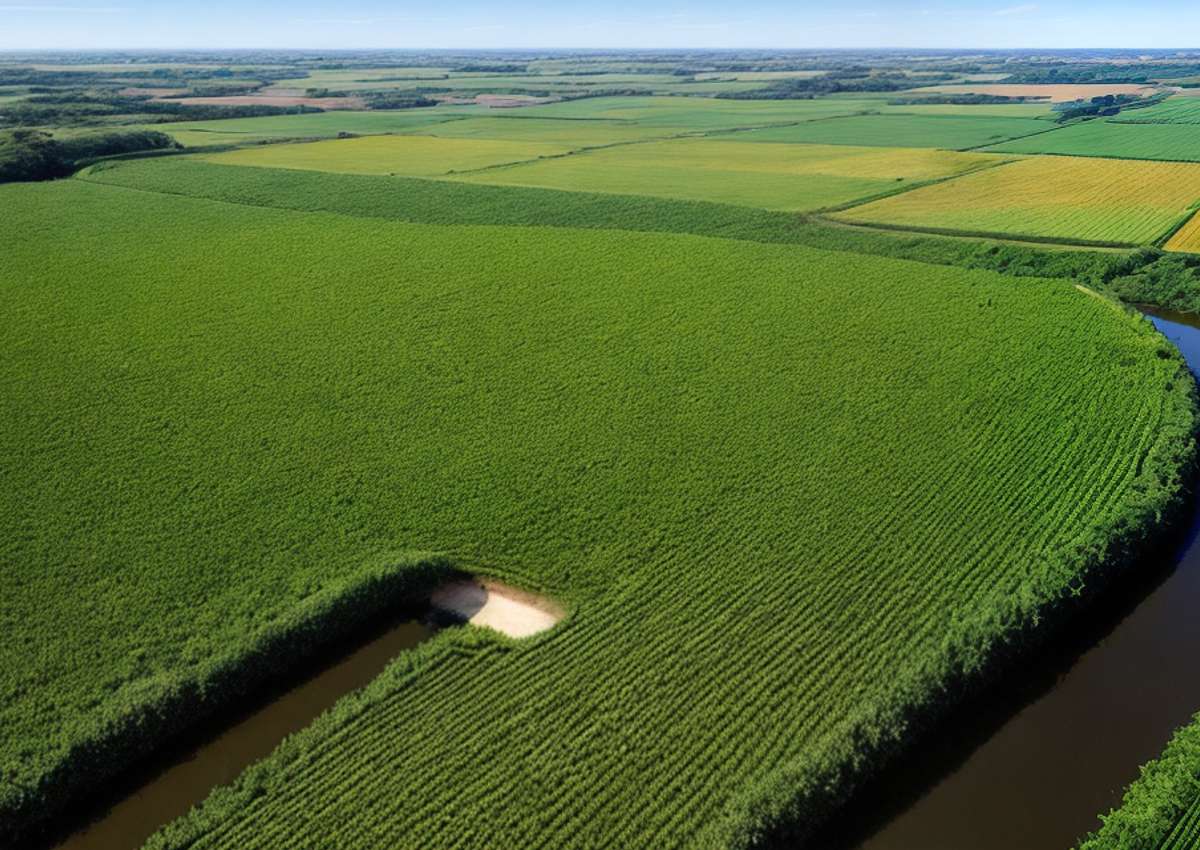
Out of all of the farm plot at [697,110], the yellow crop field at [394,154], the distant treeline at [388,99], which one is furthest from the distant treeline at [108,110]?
the farm plot at [697,110]

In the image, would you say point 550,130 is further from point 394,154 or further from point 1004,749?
point 1004,749

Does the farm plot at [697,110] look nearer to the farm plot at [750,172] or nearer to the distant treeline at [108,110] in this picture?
the farm plot at [750,172]

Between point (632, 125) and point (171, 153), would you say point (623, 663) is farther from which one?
point (632, 125)

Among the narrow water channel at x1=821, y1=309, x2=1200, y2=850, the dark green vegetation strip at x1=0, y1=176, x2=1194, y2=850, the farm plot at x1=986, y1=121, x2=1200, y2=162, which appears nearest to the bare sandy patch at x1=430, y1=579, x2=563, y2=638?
the dark green vegetation strip at x1=0, y1=176, x2=1194, y2=850

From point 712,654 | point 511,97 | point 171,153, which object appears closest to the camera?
point 712,654

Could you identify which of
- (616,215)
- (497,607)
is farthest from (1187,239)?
(497,607)

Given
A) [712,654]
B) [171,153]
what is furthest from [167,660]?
[171,153]
